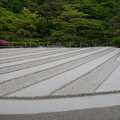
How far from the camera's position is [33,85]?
9.23 feet

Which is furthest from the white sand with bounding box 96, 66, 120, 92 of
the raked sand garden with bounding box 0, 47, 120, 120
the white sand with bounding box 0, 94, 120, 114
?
the white sand with bounding box 0, 94, 120, 114

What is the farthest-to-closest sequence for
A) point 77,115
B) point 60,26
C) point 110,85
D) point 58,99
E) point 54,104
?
1. point 60,26
2. point 110,85
3. point 58,99
4. point 54,104
5. point 77,115

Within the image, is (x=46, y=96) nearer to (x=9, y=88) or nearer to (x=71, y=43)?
(x=9, y=88)

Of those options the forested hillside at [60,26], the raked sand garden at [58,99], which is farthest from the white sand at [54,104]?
the forested hillside at [60,26]

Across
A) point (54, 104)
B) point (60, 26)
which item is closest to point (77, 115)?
point (54, 104)

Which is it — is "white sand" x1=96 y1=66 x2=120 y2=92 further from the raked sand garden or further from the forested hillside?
the forested hillside

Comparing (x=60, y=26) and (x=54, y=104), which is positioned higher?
(x=60, y=26)

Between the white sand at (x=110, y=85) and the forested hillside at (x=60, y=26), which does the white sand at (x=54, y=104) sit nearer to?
the white sand at (x=110, y=85)

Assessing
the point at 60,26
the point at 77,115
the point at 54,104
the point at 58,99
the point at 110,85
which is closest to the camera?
the point at 77,115

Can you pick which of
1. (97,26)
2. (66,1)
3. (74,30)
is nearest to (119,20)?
(97,26)

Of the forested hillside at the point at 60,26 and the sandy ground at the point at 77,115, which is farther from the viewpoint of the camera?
the forested hillside at the point at 60,26

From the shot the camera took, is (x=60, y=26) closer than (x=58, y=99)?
No

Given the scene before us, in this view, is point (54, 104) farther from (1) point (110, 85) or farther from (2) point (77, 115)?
(1) point (110, 85)

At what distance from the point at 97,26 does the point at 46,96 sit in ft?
42.3
